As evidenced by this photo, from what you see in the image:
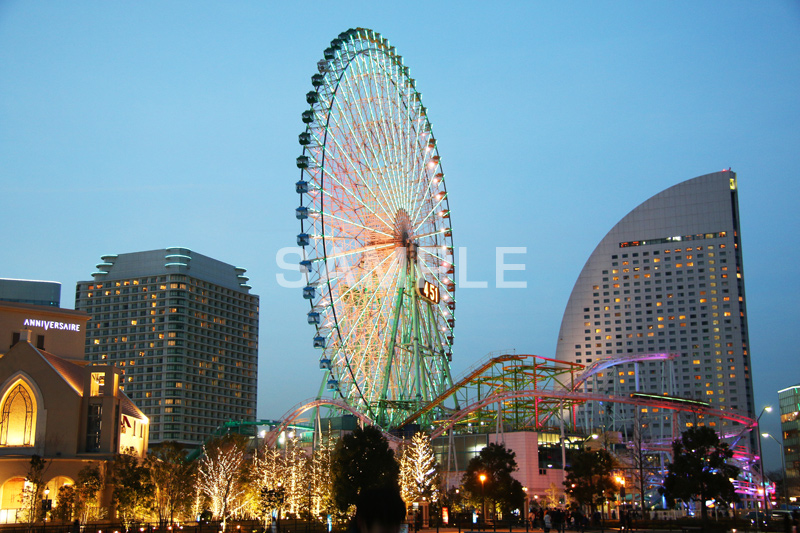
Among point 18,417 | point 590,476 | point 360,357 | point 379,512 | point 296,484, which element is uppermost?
point 360,357

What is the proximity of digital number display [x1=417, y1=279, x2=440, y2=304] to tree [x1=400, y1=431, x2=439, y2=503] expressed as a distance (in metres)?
13.1

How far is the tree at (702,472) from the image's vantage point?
48469 millimetres

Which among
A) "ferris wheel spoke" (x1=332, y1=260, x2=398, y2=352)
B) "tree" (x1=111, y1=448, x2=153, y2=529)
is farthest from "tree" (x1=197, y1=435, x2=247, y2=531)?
"ferris wheel spoke" (x1=332, y1=260, x2=398, y2=352)

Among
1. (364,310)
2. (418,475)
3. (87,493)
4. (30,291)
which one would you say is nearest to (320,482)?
(418,475)

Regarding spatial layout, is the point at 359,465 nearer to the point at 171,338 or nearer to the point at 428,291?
the point at 428,291

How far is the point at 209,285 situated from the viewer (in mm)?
165625

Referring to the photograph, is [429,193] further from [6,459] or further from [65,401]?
[6,459]

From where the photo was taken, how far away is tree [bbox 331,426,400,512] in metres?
48.6

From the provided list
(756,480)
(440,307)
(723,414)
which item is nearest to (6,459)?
(440,307)

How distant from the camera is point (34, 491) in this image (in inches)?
2135

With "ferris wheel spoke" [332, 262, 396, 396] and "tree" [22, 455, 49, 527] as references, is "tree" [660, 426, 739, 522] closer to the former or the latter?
"ferris wheel spoke" [332, 262, 396, 396]

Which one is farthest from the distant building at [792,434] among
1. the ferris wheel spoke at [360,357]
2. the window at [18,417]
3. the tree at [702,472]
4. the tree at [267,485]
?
the window at [18,417]

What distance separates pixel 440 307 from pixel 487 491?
24.3 m

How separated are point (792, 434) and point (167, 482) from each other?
107398mm
